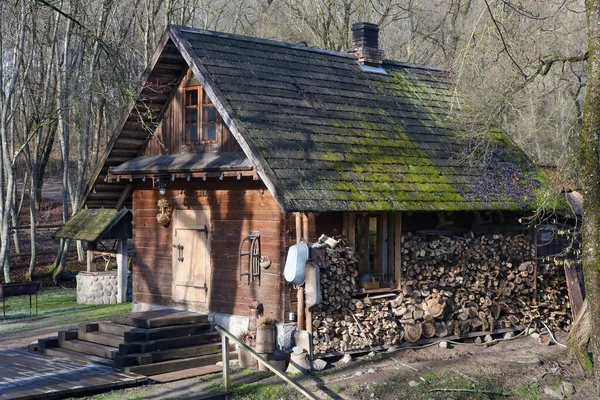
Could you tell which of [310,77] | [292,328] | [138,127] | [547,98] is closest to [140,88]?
[138,127]

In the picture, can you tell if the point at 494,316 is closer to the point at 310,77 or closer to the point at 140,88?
the point at 310,77

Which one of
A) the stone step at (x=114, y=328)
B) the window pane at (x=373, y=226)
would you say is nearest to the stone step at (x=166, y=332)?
the stone step at (x=114, y=328)

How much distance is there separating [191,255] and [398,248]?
3.82 meters

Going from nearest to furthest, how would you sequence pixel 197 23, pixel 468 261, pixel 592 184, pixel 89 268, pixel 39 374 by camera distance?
pixel 592 184
pixel 39 374
pixel 468 261
pixel 89 268
pixel 197 23

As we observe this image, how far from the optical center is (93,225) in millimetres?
20781

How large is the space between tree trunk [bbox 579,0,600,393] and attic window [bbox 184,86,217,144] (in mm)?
6391

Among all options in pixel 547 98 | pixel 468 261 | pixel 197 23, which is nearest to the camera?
pixel 468 261

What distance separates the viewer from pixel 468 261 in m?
14.4

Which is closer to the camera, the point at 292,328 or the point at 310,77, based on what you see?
the point at 292,328

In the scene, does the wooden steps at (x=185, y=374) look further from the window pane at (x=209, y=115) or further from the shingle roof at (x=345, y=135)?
the window pane at (x=209, y=115)

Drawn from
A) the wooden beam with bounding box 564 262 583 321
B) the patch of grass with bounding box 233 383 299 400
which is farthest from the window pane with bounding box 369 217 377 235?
the wooden beam with bounding box 564 262 583 321

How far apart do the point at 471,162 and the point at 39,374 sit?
8904 millimetres

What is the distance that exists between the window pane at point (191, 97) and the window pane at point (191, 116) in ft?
0.37

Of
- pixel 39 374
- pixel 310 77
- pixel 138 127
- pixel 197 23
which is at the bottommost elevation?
pixel 39 374
